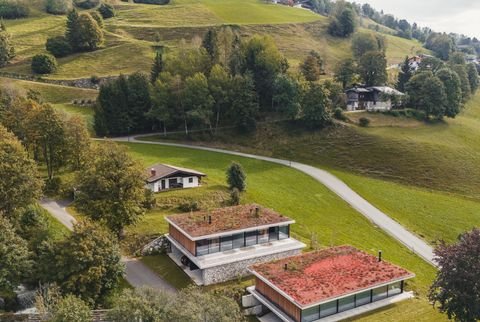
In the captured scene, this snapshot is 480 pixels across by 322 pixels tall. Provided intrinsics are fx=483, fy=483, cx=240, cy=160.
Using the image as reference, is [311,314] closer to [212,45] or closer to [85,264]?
[85,264]

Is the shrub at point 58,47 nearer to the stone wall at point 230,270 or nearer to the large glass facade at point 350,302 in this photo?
the stone wall at point 230,270

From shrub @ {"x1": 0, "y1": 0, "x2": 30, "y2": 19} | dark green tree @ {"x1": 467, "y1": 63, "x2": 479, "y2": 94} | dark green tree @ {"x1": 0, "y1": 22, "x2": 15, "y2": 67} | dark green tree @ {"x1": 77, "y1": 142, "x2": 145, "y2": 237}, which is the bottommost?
dark green tree @ {"x1": 77, "y1": 142, "x2": 145, "y2": 237}

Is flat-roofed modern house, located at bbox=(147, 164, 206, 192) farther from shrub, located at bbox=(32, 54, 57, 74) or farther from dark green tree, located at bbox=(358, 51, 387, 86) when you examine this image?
shrub, located at bbox=(32, 54, 57, 74)

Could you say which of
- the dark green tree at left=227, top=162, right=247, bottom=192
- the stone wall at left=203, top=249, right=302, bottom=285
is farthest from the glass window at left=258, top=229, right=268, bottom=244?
the dark green tree at left=227, top=162, right=247, bottom=192

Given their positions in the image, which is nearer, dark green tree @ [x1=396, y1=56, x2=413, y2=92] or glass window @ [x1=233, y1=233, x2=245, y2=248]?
glass window @ [x1=233, y1=233, x2=245, y2=248]

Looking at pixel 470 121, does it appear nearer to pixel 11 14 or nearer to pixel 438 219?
pixel 438 219

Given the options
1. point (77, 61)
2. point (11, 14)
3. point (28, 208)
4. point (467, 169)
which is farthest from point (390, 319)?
point (11, 14)

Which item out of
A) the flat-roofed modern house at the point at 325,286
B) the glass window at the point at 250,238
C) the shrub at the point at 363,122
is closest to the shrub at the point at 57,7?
the shrub at the point at 363,122
